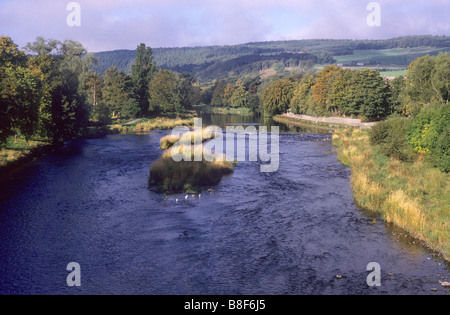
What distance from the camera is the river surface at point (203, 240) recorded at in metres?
18.2

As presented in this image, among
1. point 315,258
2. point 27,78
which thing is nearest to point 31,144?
point 27,78

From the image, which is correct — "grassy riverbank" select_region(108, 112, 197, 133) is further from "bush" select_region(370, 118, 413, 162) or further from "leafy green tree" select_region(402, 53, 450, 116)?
"bush" select_region(370, 118, 413, 162)

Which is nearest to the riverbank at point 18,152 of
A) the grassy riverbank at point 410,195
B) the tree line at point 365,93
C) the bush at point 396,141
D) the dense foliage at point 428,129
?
the grassy riverbank at point 410,195

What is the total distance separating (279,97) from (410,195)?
97.3 meters

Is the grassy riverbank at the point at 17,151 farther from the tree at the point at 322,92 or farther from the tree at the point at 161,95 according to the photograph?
the tree at the point at 322,92

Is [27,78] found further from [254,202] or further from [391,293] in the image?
[391,293]

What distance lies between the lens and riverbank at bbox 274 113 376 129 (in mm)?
85194

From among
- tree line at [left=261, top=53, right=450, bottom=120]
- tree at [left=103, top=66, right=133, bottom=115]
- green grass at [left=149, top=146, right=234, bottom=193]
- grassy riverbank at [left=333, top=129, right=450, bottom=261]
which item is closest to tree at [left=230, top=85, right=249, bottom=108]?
tree line at [left=261, top=53, right=450, bottom=120]

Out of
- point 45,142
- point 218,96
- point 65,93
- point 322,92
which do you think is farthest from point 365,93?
point 218,96

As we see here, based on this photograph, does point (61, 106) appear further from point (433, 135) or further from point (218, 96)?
point (218, 96)

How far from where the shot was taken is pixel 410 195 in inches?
1096

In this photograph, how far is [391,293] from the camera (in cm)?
1725

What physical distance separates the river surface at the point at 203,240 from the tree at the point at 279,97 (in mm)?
86177

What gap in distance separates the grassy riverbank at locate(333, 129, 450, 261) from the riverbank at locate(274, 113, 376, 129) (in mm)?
42078
